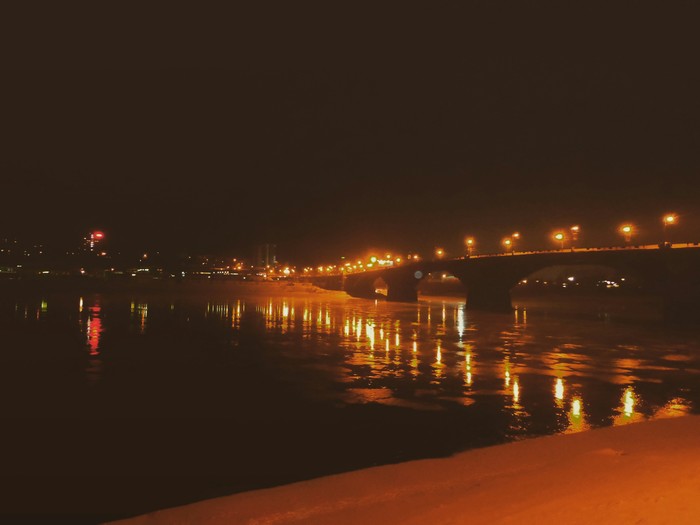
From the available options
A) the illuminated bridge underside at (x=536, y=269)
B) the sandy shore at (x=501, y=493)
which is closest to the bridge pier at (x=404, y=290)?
the illuminated bridge underside at (x=536, y=269)

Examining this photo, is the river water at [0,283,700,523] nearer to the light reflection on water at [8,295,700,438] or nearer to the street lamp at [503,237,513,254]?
the light reflection on water at [8,295,700,438]

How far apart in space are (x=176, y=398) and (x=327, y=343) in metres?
16.8

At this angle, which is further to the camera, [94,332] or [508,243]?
[508,243]

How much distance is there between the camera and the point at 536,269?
83375mm

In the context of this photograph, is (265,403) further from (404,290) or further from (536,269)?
(404,290)

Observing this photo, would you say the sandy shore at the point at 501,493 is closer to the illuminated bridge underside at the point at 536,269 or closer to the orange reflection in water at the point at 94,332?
the orange reflection in water at the point at 94,332

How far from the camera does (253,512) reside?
9.24 meters

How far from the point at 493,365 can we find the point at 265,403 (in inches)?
466

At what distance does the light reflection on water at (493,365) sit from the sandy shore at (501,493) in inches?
164

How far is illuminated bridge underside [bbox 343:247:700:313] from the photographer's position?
63.5 m

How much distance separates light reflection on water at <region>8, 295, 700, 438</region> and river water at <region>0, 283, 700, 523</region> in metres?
0.11

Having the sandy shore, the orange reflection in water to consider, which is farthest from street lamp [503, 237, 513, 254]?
the sandy shore

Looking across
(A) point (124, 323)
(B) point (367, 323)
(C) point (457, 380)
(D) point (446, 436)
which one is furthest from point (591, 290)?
(D) point (446, 436)

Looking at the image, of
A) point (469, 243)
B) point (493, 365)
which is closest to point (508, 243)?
point (469, 243)
